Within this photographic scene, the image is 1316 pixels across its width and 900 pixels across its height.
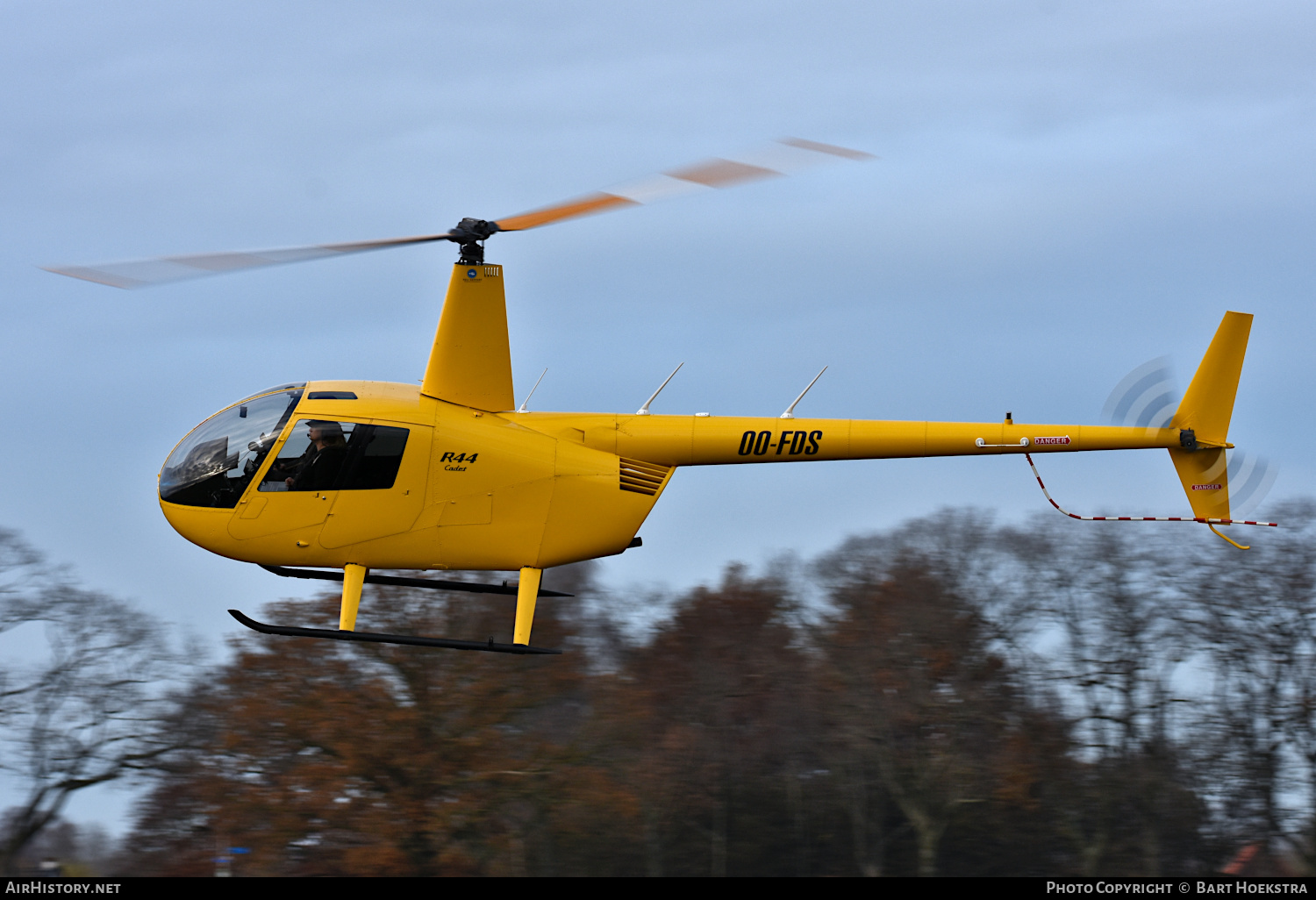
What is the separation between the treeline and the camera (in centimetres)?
Answer: 2938

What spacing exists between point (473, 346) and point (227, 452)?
2500 millimetres

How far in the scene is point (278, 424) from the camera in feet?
38.8

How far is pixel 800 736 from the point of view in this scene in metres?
32.8

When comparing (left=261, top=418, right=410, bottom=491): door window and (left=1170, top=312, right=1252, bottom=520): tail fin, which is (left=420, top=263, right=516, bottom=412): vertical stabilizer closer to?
(left=261, top=418, right=410, bottom=491): door window

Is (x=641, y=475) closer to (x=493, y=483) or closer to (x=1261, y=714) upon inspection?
(x=493, y=483)

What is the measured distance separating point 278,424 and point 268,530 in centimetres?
100

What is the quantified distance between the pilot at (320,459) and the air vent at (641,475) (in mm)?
2666

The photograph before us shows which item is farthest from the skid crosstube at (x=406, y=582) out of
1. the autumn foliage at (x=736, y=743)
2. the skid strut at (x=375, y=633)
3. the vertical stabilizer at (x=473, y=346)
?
the autumn foliage at (x=736, y=743)

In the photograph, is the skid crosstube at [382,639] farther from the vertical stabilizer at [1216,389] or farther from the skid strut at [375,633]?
the vertical stabilizer at [1216,389]

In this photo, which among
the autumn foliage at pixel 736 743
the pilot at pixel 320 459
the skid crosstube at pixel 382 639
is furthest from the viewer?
the autumn foliage at pixel 736 743

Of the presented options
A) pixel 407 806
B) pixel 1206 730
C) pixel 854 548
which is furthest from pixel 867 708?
pixel 407 806

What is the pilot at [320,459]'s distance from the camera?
1174 centimetres

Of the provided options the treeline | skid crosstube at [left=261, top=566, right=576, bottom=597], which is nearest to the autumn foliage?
the treeline

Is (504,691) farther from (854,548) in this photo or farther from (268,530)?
(268,530)
